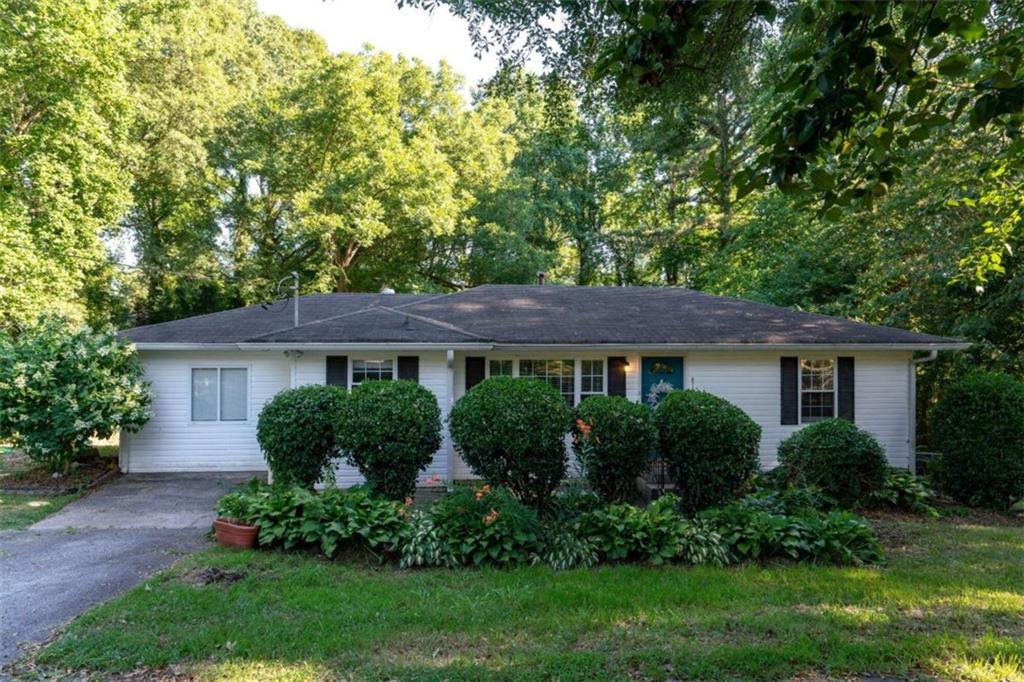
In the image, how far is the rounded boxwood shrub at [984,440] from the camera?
26.9ft

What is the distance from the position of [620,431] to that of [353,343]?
190 inches

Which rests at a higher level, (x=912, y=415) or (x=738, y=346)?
(x=738, y=346)

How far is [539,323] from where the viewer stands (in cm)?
1131

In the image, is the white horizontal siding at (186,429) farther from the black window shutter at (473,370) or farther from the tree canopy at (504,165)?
the tree canopy at (504,165)

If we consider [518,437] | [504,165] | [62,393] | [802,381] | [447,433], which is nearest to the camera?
[518,437]

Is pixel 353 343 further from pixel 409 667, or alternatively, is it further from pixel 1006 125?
pixel 1006 125

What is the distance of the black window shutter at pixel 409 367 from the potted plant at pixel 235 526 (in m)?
3.79

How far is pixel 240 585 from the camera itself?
5.11m

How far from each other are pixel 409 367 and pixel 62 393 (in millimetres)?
5593

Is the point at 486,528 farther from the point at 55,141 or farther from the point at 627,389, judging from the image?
the point at 55,141

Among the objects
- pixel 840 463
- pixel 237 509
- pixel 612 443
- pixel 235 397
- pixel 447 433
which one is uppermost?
pixel 235 397

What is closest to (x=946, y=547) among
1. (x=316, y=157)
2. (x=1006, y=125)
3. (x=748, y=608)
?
(x=748, y=608)

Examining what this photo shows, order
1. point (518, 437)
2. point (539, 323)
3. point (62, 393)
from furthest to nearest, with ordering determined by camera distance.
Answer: point (539, 323)
point (62, 393)
point (518, 437)

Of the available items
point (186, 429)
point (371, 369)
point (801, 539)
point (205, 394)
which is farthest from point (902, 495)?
Answer: point (186, 429)
